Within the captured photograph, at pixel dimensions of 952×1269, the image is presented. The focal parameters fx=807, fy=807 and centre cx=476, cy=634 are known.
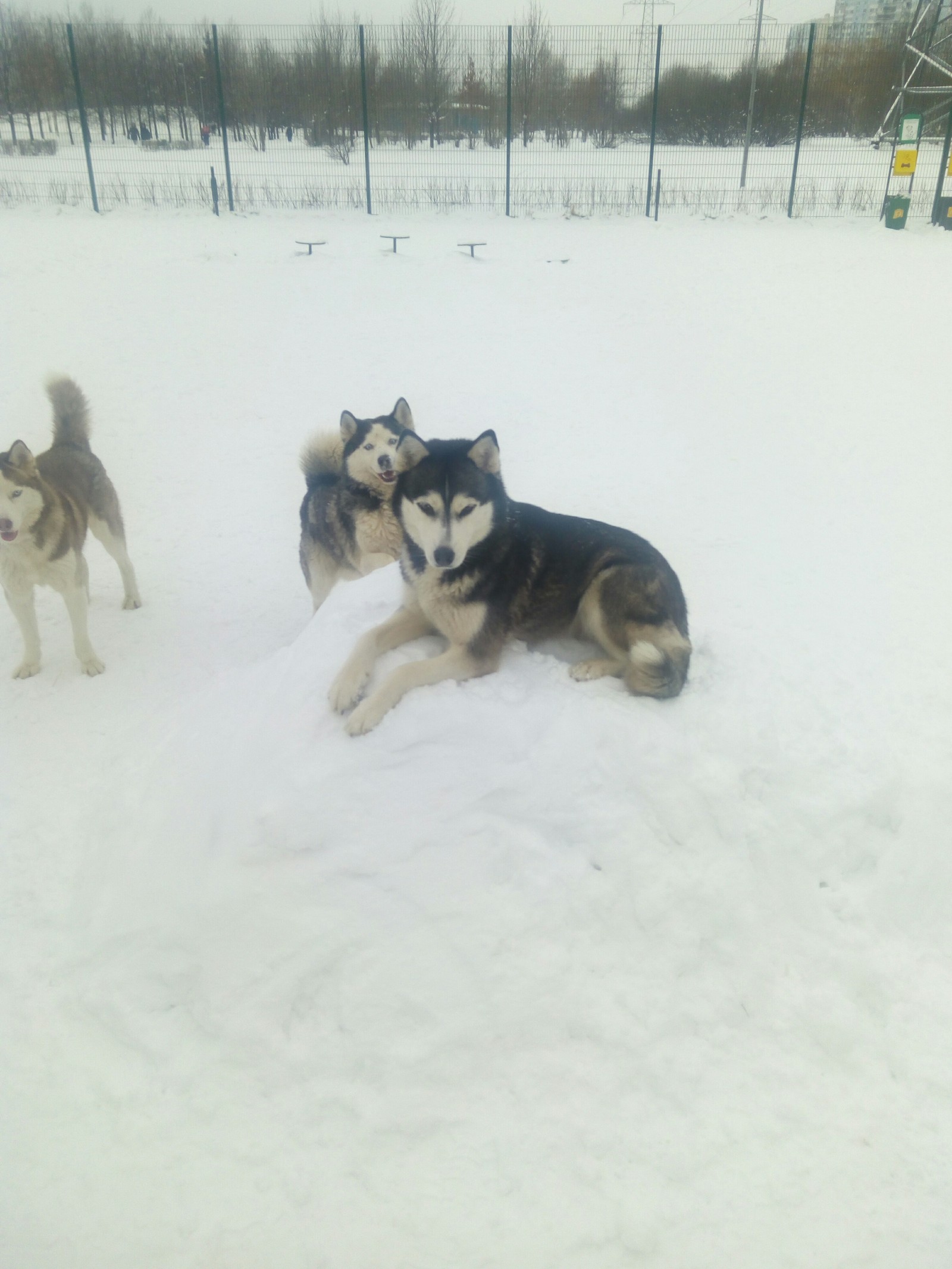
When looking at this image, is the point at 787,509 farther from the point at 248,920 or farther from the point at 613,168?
the point at 613,168

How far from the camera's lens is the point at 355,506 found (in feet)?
17.2

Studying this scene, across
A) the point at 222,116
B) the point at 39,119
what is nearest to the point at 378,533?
the point at 222,116

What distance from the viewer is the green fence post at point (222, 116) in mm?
14852

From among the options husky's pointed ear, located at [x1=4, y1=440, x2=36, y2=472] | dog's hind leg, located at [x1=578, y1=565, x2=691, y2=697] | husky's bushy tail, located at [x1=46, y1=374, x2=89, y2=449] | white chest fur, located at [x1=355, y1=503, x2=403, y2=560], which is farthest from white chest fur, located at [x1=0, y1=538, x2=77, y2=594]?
dog's hind leg, located at [x1=578, y1=565, x2=691, y2=697]

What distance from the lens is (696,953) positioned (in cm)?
279

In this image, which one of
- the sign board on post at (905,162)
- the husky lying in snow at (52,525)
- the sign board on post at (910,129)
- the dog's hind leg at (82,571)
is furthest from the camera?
the sign board on post at (905,162)

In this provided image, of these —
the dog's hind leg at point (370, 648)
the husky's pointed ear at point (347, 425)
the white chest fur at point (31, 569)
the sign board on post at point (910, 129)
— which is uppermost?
the sign board on post at point (910, 129)

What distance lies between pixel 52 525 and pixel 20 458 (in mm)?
425

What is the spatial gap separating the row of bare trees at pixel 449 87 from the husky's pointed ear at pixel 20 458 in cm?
1446

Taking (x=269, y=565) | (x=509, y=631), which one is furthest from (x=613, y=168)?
(x=509, y=631)

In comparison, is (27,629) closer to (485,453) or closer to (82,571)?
(82,571)

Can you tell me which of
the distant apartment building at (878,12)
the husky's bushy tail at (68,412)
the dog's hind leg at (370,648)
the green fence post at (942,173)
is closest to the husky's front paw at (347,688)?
the dog's hind leg at (370,648)

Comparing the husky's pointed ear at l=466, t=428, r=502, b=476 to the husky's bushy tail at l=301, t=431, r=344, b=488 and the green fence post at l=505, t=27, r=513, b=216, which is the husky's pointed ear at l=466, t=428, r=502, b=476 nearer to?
the husky's bushy tail at l=301, t=431, r=344, b=488

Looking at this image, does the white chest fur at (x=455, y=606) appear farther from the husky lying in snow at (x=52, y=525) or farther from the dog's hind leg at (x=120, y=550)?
the dog's hind leg at (x=120, y=550)
